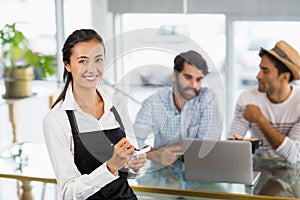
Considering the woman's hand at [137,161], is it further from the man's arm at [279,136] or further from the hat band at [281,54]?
the hat band at [281,54]

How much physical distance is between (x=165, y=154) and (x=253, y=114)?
25.3 inches

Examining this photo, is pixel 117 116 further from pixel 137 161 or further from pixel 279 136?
pixel 279 136

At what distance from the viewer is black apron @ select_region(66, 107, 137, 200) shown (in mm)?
1709

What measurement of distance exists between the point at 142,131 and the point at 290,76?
0.94 meters

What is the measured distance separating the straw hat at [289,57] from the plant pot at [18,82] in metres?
1.37

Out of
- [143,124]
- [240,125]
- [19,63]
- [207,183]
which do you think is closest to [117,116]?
[143,124]

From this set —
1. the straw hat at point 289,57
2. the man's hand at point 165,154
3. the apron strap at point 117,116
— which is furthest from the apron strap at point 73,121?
the straw hat at point 289,57

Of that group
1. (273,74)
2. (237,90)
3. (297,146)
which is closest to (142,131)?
(297,146)

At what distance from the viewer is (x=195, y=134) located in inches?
77.4

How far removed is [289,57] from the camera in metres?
2.57

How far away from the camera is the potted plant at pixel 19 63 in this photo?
3.17m

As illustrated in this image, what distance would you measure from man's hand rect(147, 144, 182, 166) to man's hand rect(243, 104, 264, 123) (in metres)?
0.58

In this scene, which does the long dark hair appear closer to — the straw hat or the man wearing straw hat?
the man wearing straw hat

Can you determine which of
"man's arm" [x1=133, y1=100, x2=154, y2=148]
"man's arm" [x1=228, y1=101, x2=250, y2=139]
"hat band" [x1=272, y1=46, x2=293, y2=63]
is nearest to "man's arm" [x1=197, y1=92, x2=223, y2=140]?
"man's arm" [x1=133, y1=100, x2=154, y2=148]
